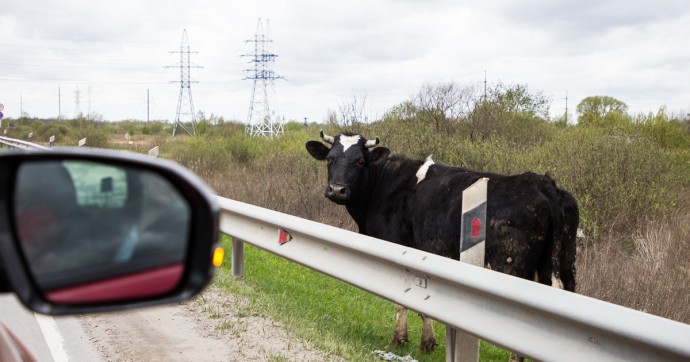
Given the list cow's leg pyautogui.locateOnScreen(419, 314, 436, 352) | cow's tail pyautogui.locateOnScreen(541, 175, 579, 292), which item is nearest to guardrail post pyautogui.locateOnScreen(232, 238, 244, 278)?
cow's leg pyautogui.locateOnScreen(419, 314, 436, 352)

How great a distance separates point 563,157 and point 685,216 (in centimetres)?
219

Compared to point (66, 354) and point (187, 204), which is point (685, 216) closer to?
point (66, 354)

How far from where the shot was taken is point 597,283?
8523mm

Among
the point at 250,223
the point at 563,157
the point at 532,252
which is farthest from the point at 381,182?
the point at 563,157

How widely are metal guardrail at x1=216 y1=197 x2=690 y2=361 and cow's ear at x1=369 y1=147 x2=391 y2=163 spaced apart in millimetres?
2348

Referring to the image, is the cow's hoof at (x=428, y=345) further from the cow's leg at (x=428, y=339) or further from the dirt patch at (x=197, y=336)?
the dirt patch at (x=197, y=336)

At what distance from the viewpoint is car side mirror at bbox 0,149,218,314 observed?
1.52 m

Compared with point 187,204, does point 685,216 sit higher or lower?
lower

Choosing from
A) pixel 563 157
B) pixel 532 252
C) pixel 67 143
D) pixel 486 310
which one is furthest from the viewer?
pixel 67 143

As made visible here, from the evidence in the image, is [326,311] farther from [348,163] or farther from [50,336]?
[50,336]

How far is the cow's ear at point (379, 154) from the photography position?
356 inches

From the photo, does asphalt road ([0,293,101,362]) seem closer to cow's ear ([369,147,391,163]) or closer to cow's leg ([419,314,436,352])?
cow's leg ([419,314,436,352])

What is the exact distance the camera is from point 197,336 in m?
6.26

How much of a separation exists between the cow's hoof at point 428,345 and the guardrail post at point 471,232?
1.61 metres
